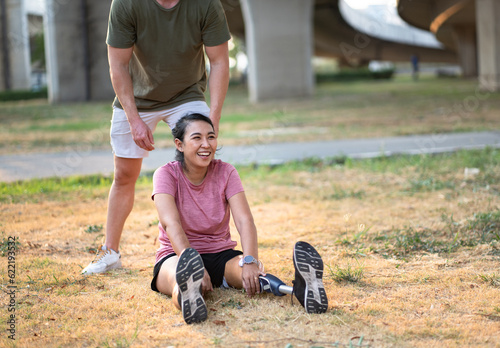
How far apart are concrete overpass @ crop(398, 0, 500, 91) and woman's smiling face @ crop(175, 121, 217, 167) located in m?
20.1

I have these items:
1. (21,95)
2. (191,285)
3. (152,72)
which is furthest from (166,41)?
(21,95)

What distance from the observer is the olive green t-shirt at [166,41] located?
3699 millimetres

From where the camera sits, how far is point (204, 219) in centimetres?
364

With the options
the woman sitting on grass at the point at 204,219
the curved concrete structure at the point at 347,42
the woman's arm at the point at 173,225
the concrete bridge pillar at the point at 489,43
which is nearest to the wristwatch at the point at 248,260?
the woman sitting on grass at the point at 204,219

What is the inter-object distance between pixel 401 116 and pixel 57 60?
19.7 m

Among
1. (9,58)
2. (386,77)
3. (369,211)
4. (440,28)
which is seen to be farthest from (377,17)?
(369,211)

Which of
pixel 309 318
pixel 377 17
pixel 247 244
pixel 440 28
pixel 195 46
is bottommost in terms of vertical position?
pixel 309 318

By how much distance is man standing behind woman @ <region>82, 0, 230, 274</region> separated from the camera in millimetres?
3719

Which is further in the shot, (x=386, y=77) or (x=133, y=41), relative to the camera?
(x=386, y=77)

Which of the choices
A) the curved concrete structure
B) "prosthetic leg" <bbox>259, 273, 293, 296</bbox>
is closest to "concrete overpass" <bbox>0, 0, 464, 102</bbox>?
the curved concrete structure

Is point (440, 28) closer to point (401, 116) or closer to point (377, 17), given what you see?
point (377, 17)

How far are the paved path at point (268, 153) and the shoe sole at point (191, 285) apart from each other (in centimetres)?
513

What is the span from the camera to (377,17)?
52.3 meters

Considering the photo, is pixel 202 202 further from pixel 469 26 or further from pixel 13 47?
pixel 13 47
